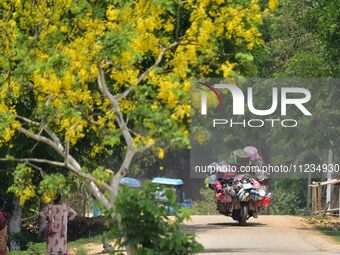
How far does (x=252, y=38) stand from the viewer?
55.8 feet

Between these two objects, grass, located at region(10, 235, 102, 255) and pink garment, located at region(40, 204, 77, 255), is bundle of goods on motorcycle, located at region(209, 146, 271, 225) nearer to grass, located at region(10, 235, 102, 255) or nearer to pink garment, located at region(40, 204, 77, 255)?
grass, located at region(10, 235, 102, 255)

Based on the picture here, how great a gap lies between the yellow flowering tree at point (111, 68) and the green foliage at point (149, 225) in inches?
14.7

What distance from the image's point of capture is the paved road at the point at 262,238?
2631 cm

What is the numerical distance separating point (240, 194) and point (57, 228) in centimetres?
1102

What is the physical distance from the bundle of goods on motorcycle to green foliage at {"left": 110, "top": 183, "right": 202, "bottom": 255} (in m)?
16.3

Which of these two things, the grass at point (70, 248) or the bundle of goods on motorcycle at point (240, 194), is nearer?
the grass at point (70, 248)

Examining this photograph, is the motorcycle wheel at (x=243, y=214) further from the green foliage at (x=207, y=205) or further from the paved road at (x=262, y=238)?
the green foliage at (x=207, y=205)

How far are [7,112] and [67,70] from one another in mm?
1080

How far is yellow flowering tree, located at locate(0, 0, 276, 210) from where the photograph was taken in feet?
52.1

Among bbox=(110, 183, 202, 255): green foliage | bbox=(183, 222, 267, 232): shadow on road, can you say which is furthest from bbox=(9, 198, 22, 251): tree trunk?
bbox=(110, 183, 202, 255): green foliage

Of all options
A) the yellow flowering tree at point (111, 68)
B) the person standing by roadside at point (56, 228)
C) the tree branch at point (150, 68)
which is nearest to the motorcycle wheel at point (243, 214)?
the person standing by roadside at point (56, 228)

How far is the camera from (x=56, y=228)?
2177 centimetres

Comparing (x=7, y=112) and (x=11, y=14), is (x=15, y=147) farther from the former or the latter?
(x=7, y=112)

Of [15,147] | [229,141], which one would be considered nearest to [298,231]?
[15,147]
